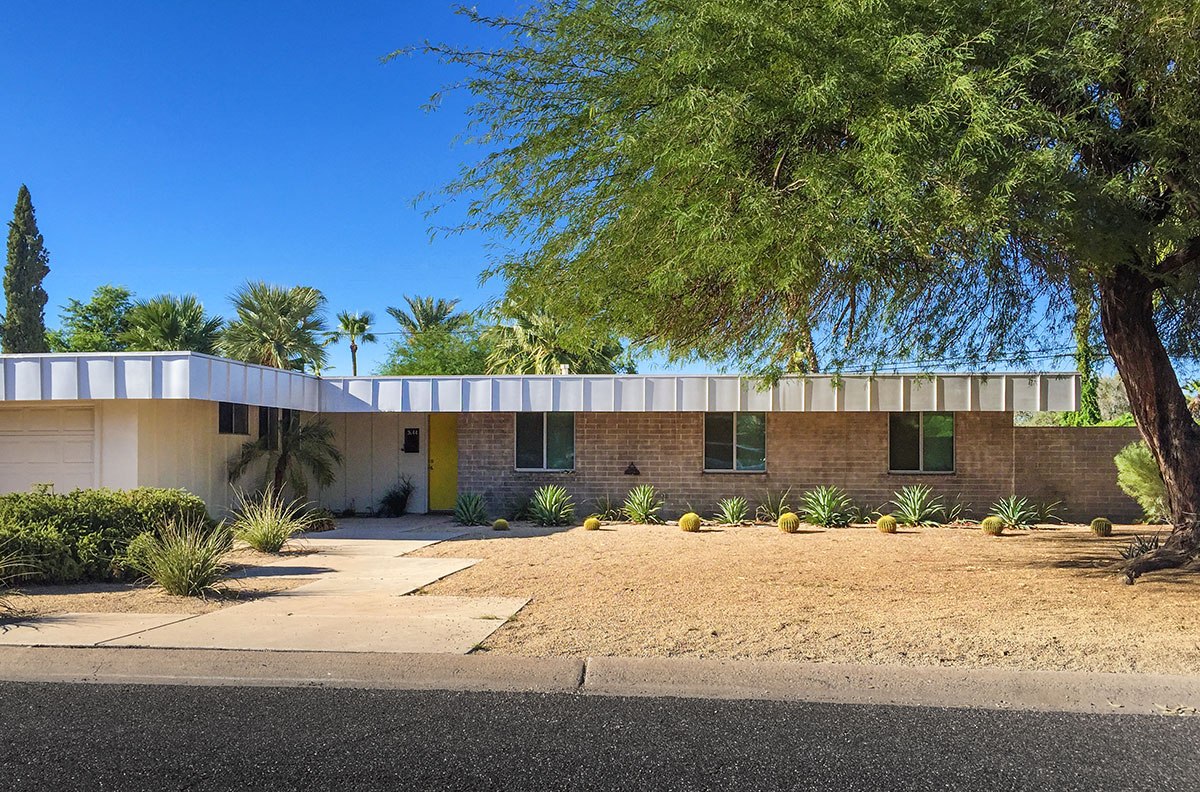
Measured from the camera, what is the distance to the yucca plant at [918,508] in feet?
57.0

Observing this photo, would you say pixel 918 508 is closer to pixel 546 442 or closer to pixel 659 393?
pixel 659 393

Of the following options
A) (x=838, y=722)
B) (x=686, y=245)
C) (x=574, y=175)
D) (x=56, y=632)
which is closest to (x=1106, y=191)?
(x=686, y=245)

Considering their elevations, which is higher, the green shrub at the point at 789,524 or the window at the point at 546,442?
the window at the point at 546,442

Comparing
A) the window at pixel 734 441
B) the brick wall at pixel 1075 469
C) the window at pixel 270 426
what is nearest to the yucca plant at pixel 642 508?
the window at pixel 734 441

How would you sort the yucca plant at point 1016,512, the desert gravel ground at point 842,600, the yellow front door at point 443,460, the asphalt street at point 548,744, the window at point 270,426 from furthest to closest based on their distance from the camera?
the yellow front door at point 443,460
the window at point 270,426
the yucca plant at point 1016,512
the desert gravel ground at point 842,600
the asphalt street at point 548,744

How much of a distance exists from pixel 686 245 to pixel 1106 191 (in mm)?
3754

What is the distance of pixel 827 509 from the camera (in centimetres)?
1728

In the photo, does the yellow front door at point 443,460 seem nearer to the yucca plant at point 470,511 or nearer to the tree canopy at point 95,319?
the yucca plant at point 470,511

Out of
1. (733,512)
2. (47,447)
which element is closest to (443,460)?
(733,512)

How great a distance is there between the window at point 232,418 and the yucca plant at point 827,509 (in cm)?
1062

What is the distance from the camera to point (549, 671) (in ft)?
21.3

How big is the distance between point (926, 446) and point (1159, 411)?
7.86 metres

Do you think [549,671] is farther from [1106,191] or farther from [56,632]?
[1106,191]

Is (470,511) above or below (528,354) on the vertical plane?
below
